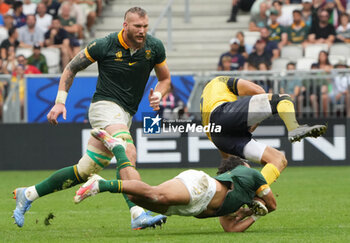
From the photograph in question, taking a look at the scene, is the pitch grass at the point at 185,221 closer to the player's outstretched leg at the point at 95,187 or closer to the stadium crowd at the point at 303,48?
the player's outstretched leg at the point at 95,187

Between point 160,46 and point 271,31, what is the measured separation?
1188 cm

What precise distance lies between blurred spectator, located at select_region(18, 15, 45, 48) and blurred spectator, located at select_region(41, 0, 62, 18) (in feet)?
2.08

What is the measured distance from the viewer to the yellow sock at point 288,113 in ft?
28.2

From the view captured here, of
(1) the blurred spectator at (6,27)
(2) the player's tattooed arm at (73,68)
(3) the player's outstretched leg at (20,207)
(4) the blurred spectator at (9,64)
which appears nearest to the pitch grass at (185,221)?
(3) the player's outstretched leg at (20,207)

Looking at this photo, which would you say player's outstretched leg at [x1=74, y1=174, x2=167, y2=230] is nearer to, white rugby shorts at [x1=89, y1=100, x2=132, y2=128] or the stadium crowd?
white rugby shorts at [x1=89, y1=100, x2=132, y2=128]

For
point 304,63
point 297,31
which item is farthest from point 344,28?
point 304,63

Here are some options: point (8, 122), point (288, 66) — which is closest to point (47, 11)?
point (8, 122)

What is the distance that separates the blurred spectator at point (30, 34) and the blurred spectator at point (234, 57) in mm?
5109

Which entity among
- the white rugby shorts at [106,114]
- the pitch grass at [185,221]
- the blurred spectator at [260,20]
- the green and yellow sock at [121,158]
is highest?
the blurred spectator at [260,20]

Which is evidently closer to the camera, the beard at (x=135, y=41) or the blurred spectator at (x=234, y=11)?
the beard at (x=135, y=41)

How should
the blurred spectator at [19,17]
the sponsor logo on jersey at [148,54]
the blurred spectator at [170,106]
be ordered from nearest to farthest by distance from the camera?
the sponsor logo on jersey at [148,54] < the blurred spectator at [170,106] < the blurred spectator at [19,17]

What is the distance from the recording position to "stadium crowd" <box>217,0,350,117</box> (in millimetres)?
18047

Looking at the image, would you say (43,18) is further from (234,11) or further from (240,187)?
(240,187)

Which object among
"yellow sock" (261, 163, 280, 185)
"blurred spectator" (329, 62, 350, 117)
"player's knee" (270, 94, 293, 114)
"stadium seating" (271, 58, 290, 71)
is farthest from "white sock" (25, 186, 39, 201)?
"stadium seating" (271, 58, 290, 71)
